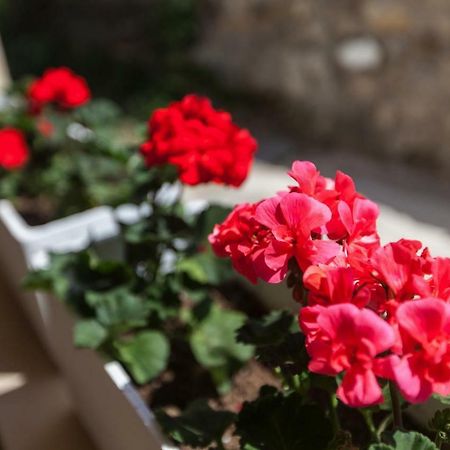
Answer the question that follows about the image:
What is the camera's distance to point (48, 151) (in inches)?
96.9

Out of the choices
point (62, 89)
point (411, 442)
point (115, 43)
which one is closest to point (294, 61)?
point (62, 89)

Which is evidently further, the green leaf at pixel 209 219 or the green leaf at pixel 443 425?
the green leaf at pixel 209 219

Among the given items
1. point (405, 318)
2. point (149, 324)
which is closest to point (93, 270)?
point (149, 324)

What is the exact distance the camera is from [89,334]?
134 centimetres

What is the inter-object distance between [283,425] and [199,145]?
1.83ft

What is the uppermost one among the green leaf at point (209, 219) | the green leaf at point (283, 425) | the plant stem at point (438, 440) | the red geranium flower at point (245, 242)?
the red geranium flower at point (245, 242)

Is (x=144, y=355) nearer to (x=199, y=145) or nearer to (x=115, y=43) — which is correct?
(x=199, y=145)

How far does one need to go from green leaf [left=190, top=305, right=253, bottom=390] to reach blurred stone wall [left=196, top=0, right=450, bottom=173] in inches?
60.4

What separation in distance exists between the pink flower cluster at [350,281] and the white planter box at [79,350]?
41 cm

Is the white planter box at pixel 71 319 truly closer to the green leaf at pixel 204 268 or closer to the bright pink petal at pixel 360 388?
the green leaf at pixel 204 268

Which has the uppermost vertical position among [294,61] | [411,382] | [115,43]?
[115,43]

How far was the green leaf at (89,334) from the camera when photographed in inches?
52.0

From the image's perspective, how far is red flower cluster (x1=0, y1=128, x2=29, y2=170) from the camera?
91.3 inches

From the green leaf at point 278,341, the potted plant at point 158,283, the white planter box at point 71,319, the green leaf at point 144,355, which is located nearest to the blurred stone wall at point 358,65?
the white planter box at point 71,319
